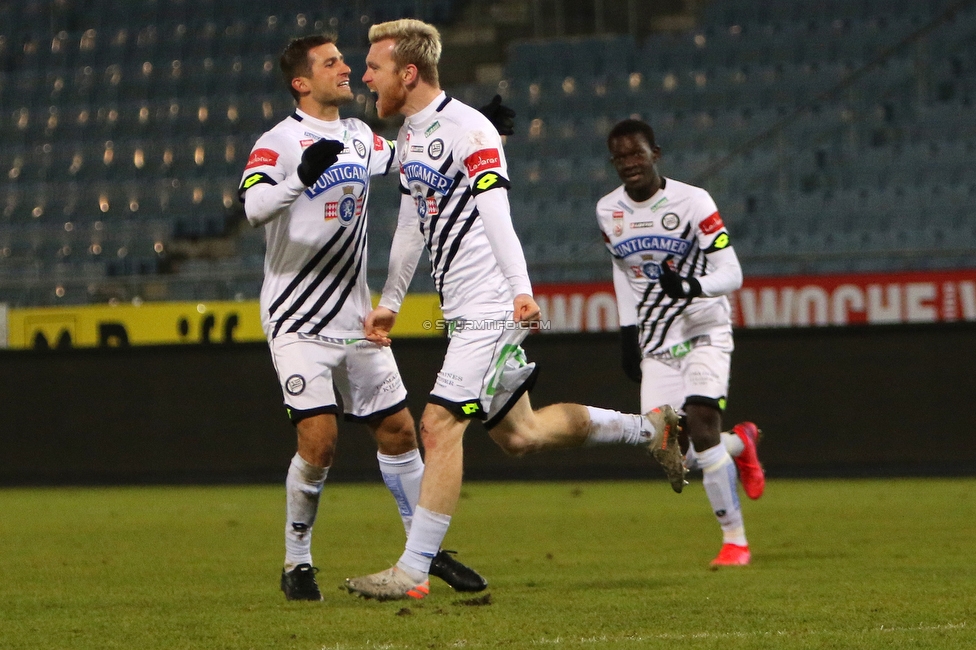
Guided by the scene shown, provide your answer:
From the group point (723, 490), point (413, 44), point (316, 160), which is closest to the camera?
point (316, 160)

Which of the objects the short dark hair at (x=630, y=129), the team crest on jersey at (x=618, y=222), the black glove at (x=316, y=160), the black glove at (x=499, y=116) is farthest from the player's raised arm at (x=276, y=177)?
the team crest on jersey at (x=618, y=222)

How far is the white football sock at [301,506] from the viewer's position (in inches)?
227

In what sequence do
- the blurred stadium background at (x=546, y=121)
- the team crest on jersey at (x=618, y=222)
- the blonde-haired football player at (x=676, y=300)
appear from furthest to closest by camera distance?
the blurred stadium background at (x=546, y=121) → the team crest on jersey at (x=618, y=222) → the blonde-haired football player at (x=676, y=300)

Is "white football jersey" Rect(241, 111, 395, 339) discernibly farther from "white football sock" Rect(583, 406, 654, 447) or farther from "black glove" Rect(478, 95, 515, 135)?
"white football sock" Rect(583, 406, 654, 447)

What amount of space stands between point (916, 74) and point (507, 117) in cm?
1156

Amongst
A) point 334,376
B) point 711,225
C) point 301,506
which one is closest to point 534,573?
point 301,506

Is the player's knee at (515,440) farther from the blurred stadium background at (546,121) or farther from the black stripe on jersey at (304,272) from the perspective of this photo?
the blurred stadium background at (546,121)

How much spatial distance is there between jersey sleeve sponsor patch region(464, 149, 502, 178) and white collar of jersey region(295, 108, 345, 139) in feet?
2.68

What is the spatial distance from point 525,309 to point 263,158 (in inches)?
51.8

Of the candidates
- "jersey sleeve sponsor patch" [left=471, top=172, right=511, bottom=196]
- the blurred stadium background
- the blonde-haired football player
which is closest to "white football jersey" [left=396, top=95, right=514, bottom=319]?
"jersey sleeve sponsor patch" [left=471, top=172, right=511, bottom=196]

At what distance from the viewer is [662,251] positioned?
7.36m

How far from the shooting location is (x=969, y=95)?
52.4ft

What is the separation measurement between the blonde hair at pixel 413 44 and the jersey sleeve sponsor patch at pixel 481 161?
0.42 meters

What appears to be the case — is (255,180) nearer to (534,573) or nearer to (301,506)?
(301,506)
